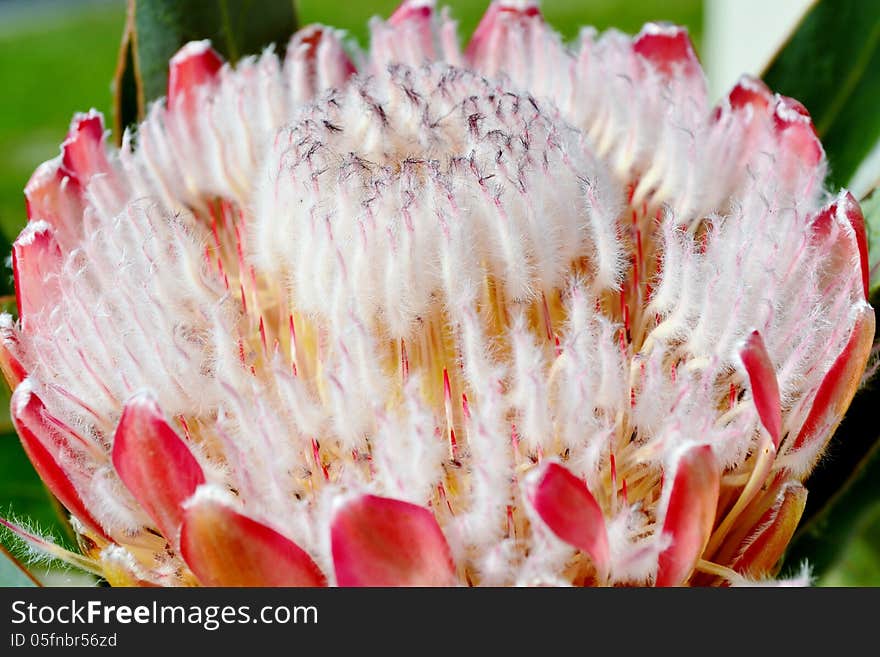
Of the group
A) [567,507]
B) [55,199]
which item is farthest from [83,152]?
[567,507]

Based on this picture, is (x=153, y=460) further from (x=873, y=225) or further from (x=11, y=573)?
(x=873, y=225)

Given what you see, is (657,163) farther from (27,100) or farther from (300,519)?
(27,100)

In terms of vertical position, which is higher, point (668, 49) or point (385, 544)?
point (668, 49)

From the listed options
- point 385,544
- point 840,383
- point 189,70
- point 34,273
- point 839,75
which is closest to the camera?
point 385,544

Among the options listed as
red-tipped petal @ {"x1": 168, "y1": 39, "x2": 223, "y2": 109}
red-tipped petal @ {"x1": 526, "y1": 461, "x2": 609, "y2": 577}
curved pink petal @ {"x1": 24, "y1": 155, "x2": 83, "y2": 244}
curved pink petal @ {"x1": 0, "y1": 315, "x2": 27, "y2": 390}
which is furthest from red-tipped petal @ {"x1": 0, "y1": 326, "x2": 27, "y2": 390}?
red-tipped petal @ {"x1": 526, "y1": 461, "x2": 609, "y2": 577}

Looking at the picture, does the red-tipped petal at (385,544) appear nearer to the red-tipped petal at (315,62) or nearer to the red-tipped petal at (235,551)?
the red-tipped petal at (235,551)

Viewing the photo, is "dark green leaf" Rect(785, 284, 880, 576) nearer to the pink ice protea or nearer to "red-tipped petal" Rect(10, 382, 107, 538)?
the pink ice protea

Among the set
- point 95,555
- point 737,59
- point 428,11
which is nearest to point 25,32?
point 737,59
